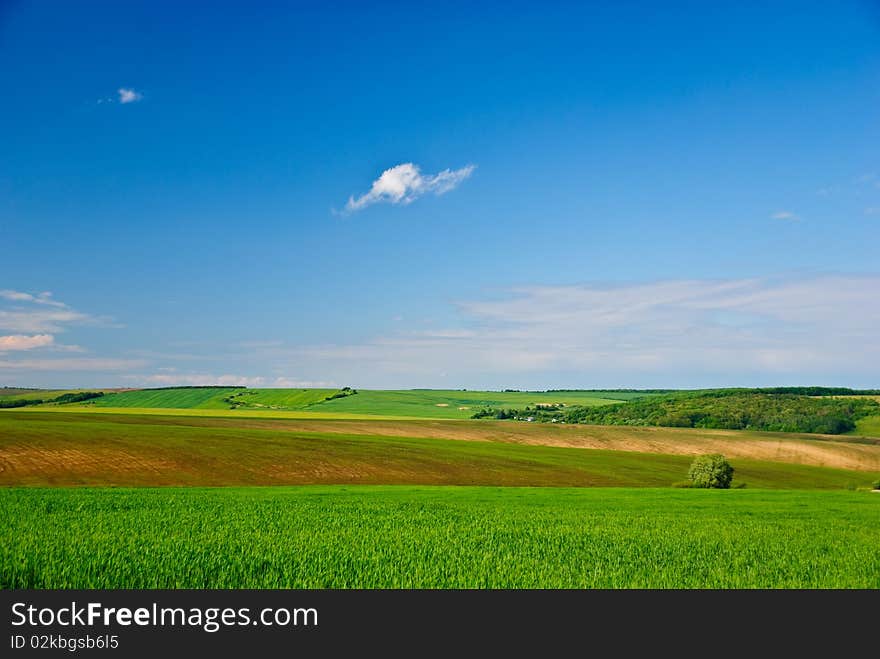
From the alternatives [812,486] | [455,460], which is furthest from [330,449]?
[812,486]

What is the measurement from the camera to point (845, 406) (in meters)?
128

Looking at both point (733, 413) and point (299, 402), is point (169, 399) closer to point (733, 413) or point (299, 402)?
point (299, 402)

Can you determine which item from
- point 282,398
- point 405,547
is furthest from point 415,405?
point 405,547

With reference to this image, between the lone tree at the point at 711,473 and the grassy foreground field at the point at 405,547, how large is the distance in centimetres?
2942

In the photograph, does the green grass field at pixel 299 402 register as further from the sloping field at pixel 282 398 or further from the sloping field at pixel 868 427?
the sloping field at pixel 868 427

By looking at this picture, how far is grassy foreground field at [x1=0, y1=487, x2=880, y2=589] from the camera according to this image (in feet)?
32.0

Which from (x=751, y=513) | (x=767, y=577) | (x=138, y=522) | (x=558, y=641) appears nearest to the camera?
(x=558, y=641)

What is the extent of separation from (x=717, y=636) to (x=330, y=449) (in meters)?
55.1

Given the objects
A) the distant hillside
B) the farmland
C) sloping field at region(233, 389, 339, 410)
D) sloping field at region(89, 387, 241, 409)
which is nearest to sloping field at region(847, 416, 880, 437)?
the distant hillside

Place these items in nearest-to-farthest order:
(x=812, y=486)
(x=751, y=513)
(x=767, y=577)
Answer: (x=767, y=577) < (x=751, y=513) < (x=812, y=486)

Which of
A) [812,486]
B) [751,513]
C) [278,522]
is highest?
[278,522]

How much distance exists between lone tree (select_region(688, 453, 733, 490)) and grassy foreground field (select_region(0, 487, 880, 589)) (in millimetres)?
29424

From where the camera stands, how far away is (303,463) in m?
52.4

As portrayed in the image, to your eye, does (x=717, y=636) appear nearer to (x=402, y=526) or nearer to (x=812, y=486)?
(x=402, y=526)
